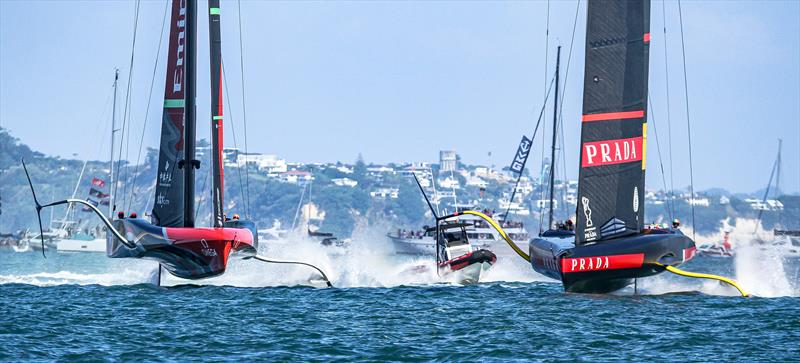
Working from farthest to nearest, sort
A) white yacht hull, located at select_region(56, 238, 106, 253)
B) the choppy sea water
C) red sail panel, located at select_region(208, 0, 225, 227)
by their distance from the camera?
white yacht hull, located at select_region(56, 238, 106, 253)
red sail panel, located at select_region(208, 0, 225, 227)
the choppy sea water

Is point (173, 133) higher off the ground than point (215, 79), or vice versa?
point (215, 79)

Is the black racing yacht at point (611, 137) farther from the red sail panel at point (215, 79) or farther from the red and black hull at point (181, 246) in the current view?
the red sail panel at point (215, 79)

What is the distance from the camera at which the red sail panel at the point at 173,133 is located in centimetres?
3062

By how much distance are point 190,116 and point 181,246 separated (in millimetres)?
3334

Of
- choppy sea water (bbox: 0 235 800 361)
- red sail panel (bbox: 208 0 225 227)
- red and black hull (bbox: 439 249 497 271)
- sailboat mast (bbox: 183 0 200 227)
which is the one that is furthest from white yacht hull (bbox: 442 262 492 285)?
sailboat mast (bbox: 183 0 200 227)

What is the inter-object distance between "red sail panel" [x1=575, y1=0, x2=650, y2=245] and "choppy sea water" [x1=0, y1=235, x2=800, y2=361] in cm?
172

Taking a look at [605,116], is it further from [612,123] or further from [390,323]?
[390,323]

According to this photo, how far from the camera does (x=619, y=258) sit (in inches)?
1041

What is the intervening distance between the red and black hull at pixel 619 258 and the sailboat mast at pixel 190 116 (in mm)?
8816

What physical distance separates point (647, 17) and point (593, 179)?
3963 mm

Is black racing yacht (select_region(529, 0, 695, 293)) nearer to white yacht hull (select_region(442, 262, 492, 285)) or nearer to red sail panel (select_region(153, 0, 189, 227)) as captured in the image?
red sail panel (select_region(153, 0, 189, 227))

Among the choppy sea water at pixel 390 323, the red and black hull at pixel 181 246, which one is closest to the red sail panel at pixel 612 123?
the choppy sea water at pixel 390 323

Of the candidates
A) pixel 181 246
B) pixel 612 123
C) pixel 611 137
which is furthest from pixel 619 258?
pixel 181 246

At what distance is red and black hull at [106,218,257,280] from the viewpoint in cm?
2912
